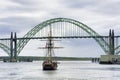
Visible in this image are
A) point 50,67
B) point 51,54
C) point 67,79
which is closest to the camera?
point 67,79

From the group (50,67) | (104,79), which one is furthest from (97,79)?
(50,67)

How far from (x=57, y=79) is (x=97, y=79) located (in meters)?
8.39

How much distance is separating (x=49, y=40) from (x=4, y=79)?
59.5 meters

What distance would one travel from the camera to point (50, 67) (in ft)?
506

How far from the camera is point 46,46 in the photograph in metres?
163

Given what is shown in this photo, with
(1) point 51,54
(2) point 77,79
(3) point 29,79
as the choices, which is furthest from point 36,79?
(1) point 51,54

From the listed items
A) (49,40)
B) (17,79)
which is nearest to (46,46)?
(49,40)

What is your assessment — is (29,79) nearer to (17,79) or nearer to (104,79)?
(17,79)

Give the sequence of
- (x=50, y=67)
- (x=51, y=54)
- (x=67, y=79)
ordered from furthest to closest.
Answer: (x=51, y=54) → (x=50, y=67) → (x=67, y=79)

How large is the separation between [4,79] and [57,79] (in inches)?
439

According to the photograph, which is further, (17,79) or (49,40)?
(49,40)

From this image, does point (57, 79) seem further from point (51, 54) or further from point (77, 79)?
point (51, 54)

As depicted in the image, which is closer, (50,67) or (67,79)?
(67,79)

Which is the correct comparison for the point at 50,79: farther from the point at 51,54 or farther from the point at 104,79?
the point at 51,54
